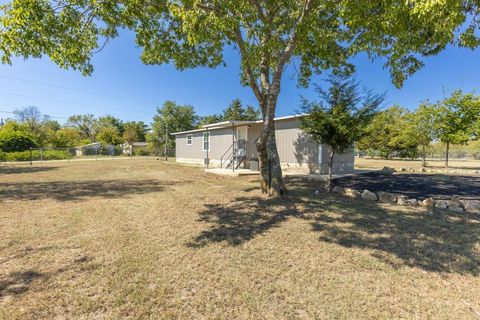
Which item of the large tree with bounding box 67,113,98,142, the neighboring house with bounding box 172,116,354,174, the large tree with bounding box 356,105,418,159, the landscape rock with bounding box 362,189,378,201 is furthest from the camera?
the large tree with bounding box 67,113,98,142

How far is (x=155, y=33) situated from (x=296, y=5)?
433 centimetres

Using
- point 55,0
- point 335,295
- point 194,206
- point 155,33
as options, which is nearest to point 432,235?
point 335,295

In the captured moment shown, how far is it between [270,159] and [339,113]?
2.48 m

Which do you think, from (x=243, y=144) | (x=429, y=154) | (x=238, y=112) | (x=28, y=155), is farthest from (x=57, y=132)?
(x=429, y=154)

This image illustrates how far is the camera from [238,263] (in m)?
3.02

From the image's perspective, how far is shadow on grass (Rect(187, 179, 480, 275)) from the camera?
3.19 meters

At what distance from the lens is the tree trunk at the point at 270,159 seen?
668 cm

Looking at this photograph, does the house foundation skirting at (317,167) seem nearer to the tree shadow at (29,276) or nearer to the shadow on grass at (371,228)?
the shadow on grass at (371,228)

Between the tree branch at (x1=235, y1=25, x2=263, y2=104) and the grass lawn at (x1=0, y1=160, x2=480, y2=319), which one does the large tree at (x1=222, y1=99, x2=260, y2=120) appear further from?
the grass lawn at (x1=0, y1=160, x2=480, y2=319)

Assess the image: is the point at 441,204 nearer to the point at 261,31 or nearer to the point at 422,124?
the point at 261,31

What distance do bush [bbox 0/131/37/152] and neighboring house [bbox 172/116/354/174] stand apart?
74.0 ft

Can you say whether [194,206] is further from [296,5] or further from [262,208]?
[296,5]

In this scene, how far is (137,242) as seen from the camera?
145 inches

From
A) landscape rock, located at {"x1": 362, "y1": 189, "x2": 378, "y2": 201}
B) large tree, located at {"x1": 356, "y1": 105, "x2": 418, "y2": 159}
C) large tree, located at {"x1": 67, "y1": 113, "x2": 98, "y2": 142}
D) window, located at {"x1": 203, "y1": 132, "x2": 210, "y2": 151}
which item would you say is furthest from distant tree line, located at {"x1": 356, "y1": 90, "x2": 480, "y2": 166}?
large tree, located at {"x1": 67, "y1": 113, "x2": 98, "y2": 142}
